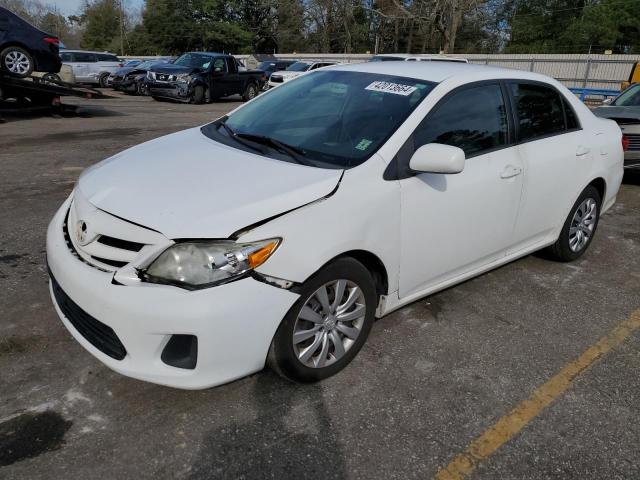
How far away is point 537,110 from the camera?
3.98 m

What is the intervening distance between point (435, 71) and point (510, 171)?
828 mm

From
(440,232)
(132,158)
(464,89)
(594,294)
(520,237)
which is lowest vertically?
(594,294)

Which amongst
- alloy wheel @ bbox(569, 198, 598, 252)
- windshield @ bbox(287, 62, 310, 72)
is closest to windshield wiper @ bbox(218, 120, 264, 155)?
alloy wheel @ bbox(569, 198, 598, 252)

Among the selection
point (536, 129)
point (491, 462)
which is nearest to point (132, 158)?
point (491, 462)

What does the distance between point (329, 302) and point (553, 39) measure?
51529 mm

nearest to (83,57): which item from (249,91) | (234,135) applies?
(249,91)

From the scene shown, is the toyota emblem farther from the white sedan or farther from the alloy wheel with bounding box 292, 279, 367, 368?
the alloy wheel with bounding box 292, 279, 367, 368

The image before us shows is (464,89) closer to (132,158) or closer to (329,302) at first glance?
(329,302)

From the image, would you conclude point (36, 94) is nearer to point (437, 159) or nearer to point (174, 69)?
point (174, 69)

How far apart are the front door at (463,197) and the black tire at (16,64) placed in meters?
10.7

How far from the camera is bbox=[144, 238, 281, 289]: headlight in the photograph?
2326mm

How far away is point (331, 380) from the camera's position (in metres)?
2.89

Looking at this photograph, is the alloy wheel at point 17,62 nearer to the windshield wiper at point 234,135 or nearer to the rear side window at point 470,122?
the windshield wiper at point 234,135

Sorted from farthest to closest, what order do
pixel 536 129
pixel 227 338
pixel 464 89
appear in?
pixel 536 129 → pixel 464 89 → pixel 227 338
